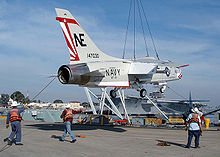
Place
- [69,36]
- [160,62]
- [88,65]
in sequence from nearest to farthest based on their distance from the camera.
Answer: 1. [88,65]
2. [69,36]
3. [160,62]

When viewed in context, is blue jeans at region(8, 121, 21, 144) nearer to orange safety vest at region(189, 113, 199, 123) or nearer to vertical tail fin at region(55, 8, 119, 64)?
vertical tail fin at region(55, 8, 119, 64)

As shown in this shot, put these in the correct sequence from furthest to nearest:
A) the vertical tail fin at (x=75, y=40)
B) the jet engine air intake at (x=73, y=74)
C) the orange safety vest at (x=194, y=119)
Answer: the vertical tail fin at (x=75, y=40)
the jet engine air intake at (x=73, y=74)
the orange safety vest at (x=194, y=119)

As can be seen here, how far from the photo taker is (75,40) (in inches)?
669

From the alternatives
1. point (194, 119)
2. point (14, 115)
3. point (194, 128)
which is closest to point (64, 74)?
point (14, 115)

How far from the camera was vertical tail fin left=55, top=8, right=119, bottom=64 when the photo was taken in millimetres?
16609

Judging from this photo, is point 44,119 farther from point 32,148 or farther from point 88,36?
point 32,148

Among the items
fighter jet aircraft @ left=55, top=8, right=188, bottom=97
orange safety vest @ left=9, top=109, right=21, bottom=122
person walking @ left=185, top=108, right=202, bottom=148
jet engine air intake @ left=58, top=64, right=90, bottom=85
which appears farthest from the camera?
fighter jet aircraft @ left=55, top=8, right=188, bottom=97

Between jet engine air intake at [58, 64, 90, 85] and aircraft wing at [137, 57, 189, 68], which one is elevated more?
aircraft wing at [137, 57, 189, 68]

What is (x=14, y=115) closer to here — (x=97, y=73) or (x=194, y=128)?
(x=97, y=73)

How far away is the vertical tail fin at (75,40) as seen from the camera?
16.6 metres

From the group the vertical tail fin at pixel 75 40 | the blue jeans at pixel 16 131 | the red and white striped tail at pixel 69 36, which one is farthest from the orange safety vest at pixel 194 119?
the red and white striped tail at pixel 69 36

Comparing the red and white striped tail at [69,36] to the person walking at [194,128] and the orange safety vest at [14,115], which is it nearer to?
the orange safety vest at [14,115]

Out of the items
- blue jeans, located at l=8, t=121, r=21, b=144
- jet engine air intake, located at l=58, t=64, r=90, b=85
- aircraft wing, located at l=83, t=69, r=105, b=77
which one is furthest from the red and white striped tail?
blue jeans, located at l=8, t=121, r=21, b=144

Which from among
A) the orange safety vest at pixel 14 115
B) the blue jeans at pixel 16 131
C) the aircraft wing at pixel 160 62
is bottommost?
the blue jeans at pixel 16 131
